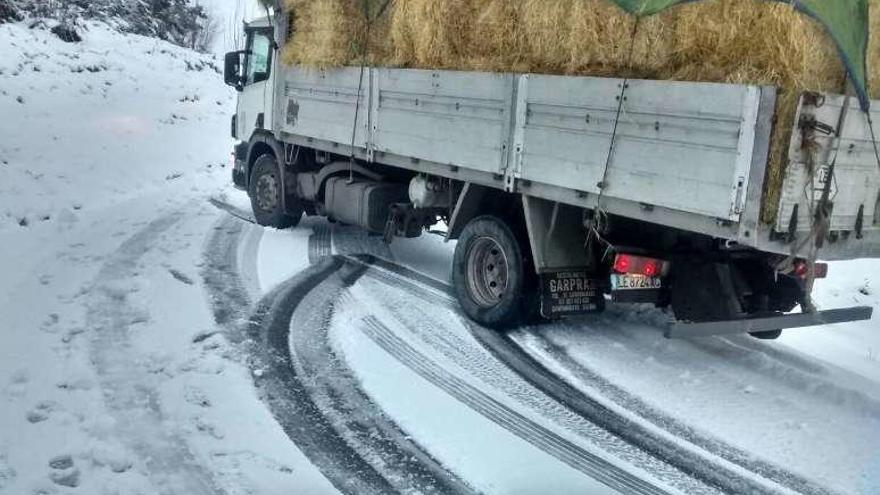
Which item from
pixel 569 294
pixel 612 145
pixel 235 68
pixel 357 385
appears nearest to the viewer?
pixel 612 145

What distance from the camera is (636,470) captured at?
4.59 meters

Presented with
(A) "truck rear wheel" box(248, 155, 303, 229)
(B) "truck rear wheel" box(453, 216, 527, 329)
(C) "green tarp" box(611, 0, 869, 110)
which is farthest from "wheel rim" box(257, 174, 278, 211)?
(C) "green tarp" box(611, 0, 869, 110)

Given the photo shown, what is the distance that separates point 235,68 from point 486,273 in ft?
20.2

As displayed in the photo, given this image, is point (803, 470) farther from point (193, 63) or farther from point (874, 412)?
point (193, 63)

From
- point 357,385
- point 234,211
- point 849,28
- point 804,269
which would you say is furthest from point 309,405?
point 234,211

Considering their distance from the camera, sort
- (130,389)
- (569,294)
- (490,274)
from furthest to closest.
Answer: (490,274)
(569,294)
(130,389)

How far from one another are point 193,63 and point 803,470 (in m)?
Answer: 27.1

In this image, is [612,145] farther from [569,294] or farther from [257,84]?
[257,84]

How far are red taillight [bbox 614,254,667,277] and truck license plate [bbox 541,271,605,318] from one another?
66 cm

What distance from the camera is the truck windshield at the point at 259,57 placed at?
34.7 feet

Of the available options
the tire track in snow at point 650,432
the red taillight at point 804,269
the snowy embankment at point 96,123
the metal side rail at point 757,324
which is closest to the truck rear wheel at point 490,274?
the tire track in snow at point 650,432

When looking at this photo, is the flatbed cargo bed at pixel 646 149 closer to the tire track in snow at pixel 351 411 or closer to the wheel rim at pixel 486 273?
the wheel rim at pixel 486 273

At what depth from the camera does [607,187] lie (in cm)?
549

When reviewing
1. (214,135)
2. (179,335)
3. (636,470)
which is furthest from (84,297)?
(214,135)
